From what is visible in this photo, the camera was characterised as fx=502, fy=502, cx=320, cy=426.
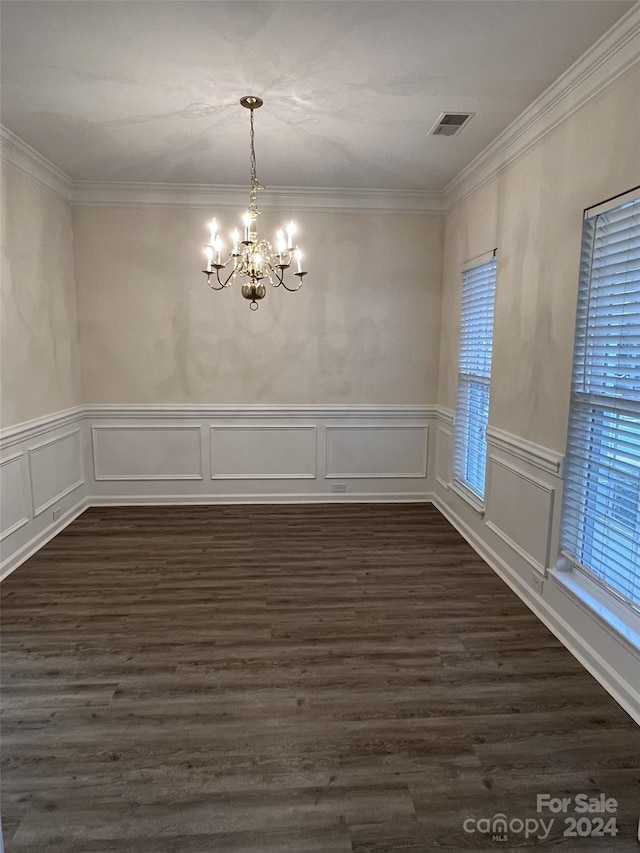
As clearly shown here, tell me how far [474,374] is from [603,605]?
7.14 ft

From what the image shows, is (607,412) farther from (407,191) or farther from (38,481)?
(38,481)

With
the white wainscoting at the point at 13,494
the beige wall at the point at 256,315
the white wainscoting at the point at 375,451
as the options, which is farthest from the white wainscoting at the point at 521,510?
the white wainscoting at the point at 13,494

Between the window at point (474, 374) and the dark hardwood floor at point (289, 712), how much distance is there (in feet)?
2.97

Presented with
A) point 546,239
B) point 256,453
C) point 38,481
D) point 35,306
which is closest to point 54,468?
point 38,481

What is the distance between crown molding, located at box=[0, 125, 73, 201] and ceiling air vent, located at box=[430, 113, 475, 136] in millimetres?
2871

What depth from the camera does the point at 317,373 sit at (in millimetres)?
5020

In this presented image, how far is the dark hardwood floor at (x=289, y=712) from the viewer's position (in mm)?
1725

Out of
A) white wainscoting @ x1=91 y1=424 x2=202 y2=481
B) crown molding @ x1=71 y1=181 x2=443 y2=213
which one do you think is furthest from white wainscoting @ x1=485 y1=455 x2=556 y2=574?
white wainscoting @ x1=91 y1=424 x2=202 y2=481

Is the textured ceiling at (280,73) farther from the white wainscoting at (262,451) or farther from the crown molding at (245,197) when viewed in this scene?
the white wainscoting at (262,451)

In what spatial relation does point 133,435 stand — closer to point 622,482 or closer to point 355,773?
point 355,773

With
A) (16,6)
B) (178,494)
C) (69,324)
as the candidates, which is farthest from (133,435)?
(16,6)

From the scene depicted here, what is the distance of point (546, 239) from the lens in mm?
2984

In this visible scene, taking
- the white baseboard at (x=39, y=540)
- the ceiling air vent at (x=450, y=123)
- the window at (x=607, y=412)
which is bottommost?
the white baseboard at (x=39, y=540)

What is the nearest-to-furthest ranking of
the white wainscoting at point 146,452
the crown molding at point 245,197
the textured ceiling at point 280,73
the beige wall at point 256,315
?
the textured ceiling at point 280,73, the crown molding at point 245,197, the beige wall at point 256,315, the white wainscoting at point 146,452
